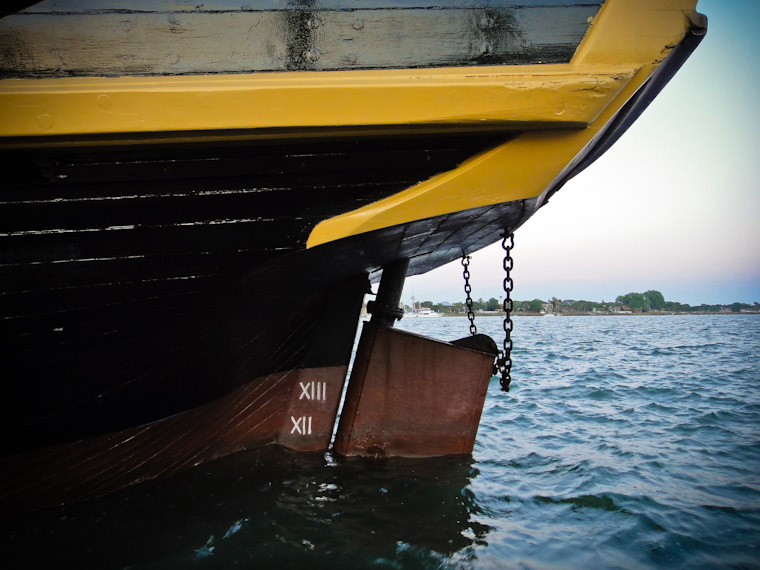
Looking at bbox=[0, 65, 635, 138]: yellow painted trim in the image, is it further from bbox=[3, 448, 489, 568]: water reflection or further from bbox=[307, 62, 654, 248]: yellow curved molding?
bbox=[3, 448, 489, 568]: water reflection

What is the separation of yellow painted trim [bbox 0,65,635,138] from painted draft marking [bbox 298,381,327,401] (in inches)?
106

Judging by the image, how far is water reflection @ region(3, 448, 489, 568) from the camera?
2174 millimetres

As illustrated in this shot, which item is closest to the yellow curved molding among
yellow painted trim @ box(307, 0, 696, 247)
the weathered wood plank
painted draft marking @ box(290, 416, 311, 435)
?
yellow painted trim @ box(307, 0, 696, 247)

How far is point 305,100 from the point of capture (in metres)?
1.39

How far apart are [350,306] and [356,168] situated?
2.18m

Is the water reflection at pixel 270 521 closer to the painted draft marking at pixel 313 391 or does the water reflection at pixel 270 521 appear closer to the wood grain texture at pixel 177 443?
the wood grain texture at pixel 177 443

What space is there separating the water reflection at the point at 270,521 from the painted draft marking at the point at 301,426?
368 millimetres

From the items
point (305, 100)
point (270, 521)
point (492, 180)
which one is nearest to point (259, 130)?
point (305, 100)

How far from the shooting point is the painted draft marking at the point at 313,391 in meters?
3.65

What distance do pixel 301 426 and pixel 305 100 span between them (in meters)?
3.01

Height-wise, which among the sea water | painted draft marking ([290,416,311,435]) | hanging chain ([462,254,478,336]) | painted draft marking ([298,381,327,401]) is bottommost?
the sea water

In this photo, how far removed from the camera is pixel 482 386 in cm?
345

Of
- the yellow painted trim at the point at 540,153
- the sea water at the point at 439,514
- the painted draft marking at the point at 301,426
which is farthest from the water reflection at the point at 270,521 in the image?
the yellow painted trim at the point at 540,153

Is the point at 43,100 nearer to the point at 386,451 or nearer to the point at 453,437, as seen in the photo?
the point at 386,451
